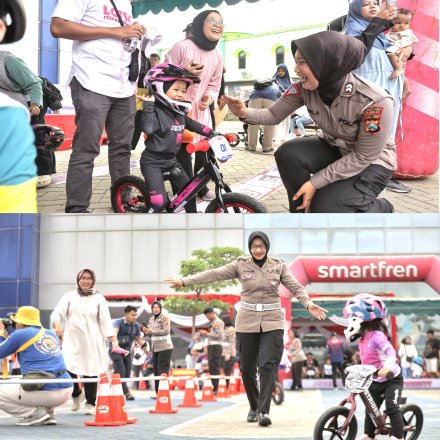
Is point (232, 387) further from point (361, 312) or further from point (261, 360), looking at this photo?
point (361, 312)

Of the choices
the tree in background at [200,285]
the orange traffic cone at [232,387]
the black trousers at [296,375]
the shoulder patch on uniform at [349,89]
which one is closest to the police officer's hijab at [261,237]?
the shoulder patch on uniform at [349,89]

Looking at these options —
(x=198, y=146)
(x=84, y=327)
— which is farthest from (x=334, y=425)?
(x=84, y=327)

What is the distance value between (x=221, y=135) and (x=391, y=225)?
80.1ft

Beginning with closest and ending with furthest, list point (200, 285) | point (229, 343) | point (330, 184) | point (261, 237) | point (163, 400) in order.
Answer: point (330, 184)
point (261, 237)
point (163, 400)
point (229, 343)
point (200, 285)

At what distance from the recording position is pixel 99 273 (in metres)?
32.4

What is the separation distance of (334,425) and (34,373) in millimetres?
2613

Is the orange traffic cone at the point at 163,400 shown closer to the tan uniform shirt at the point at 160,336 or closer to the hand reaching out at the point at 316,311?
the tan uniform shirt at the point at 160,336

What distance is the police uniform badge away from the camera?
16.2ft

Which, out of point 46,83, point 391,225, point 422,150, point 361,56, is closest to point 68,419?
point 46,83

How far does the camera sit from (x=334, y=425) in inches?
217

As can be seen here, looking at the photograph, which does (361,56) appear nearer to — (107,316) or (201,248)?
(107,316)

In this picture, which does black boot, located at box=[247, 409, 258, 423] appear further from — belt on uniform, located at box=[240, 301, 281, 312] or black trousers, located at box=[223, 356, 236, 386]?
black trousers, located at box=[223, 356, 236, 386]

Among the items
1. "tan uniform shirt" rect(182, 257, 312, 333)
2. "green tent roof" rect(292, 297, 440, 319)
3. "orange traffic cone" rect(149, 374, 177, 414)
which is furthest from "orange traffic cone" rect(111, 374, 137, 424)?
"green tent roof" rect(292, 297, 440, 319)

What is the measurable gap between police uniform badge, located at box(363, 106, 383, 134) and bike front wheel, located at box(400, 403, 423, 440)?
6.32 ft
